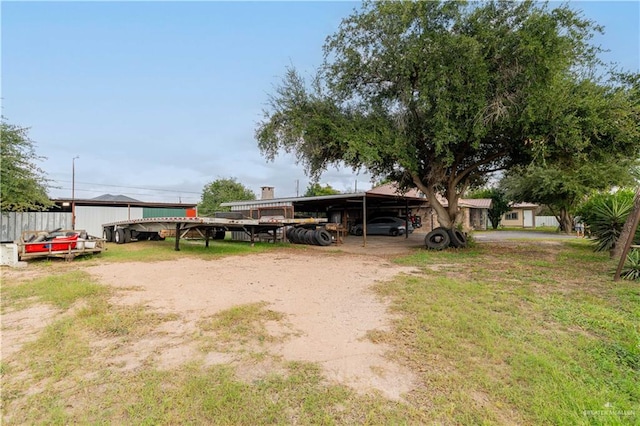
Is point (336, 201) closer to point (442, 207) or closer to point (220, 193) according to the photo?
point (442, 207)

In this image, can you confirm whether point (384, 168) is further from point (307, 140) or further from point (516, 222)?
point (516, 222)

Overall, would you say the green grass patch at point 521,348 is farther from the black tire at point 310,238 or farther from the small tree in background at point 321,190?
the small tree in background at point 321,190

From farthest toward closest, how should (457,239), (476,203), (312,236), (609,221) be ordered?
1. (476,203)
2. (312,236)
3. (457,239)
4. (609,221)

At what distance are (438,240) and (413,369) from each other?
11.6 meters

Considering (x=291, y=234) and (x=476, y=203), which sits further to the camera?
(x=476, y=203)

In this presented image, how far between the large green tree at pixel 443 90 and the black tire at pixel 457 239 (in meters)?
0.77

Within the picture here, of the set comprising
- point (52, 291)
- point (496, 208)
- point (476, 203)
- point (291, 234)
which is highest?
point (476, 203)

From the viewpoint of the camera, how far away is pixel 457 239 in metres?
13.5

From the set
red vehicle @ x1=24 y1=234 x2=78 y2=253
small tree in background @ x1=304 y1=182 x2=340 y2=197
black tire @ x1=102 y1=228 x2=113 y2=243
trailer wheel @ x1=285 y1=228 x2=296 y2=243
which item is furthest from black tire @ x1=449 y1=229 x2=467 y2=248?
small tree in background @ x1=304 y1=182 x2=340 y2=197

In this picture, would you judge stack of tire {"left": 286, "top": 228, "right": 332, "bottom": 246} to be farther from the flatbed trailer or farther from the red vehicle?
the red vehicle

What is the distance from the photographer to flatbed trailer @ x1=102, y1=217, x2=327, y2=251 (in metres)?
11.7

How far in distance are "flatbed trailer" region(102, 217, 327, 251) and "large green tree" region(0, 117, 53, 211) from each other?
3.64 meters

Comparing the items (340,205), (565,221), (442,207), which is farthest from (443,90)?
(565,221)

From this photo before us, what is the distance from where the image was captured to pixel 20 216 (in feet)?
61.3
